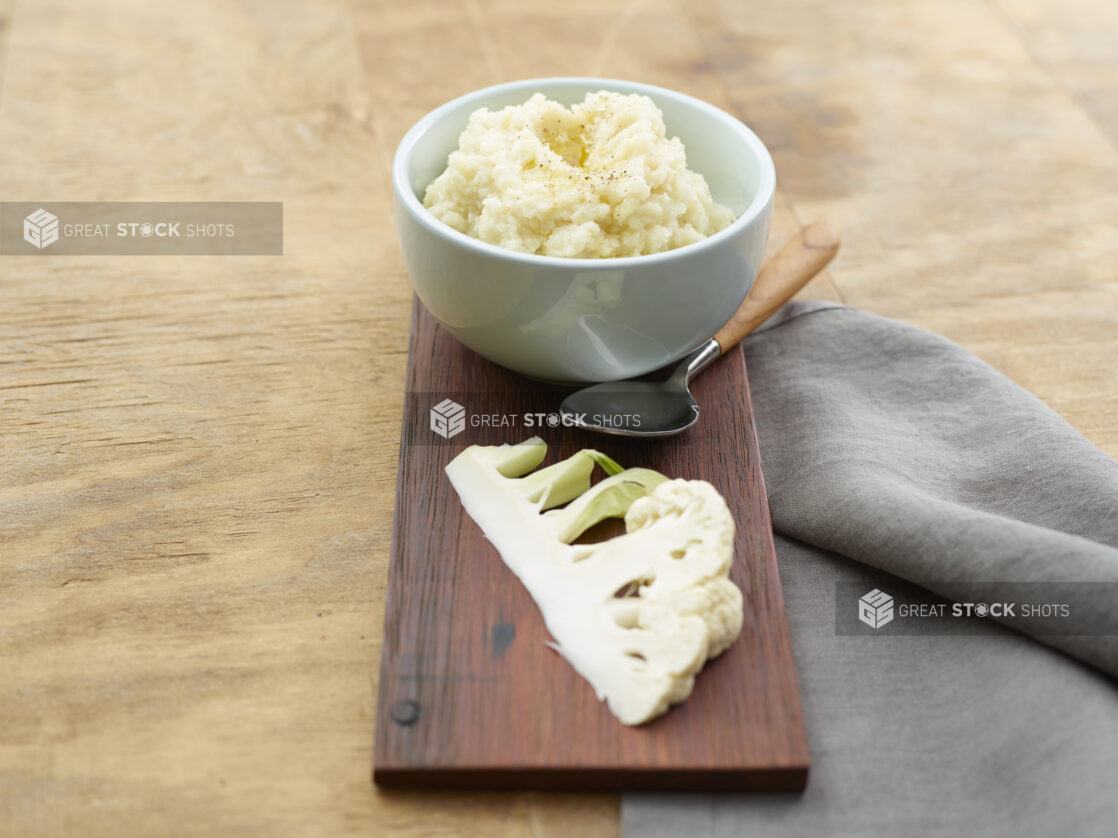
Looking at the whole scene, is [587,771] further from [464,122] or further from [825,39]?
[825,39]

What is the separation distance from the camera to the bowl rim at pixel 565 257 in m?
1.36

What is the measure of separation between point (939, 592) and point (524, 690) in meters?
0.55

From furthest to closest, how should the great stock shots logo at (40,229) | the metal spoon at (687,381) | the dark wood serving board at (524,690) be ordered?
the great stock shots logo at (40,229), the metal spoon at (687,381), the dark wood serving board at (524,690)

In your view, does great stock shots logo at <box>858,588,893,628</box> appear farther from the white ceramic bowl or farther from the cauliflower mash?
the cauliflower mash

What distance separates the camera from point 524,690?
3.85ft

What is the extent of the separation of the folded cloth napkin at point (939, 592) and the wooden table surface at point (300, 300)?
18cm

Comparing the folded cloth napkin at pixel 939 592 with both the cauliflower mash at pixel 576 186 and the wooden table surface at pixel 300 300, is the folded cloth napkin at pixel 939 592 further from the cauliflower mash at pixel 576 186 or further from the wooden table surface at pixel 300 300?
the cauliflower mash at pixel 576 186

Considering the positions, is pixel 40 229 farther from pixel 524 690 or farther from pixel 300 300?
pixel 524 690

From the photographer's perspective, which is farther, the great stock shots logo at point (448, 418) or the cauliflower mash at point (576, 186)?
the great stock shots logo at point (448, 418)

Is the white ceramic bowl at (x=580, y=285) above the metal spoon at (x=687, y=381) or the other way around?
above

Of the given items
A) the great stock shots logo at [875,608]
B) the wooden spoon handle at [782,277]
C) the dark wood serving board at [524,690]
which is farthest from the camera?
the wooden spoon handle at [782,277]

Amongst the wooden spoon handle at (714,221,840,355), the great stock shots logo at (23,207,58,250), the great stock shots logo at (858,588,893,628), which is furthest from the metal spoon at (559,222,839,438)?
the great stock shots logo at (23,207,58,250)

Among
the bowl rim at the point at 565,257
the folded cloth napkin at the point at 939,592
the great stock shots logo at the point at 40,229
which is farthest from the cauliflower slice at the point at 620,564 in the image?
the great stock shots logo at the point at 40,229

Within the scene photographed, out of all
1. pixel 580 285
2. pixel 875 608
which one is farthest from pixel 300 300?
pixel 875 608
